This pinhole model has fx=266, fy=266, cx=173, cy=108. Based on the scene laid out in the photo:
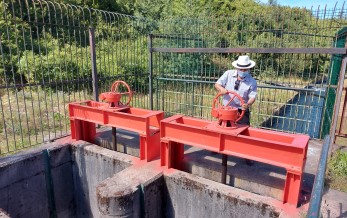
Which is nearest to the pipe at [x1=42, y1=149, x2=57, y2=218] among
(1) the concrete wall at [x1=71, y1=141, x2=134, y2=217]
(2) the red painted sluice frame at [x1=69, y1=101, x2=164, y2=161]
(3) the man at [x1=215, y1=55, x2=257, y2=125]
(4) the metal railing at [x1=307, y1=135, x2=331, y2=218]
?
(1) the concrete wall at [x1=71, y1=141, x2=134, y2=217]

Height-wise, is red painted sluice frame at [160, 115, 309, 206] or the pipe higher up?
red painted sluice frame at [160, 115, 309, 206]

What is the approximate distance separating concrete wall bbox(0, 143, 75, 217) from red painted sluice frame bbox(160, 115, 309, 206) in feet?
6.94

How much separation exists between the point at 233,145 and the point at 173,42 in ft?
16.0

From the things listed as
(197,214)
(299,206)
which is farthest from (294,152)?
(197,214)

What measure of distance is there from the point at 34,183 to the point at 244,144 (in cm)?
363

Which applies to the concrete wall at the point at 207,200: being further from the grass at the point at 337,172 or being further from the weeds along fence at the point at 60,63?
the weeds along fence at the point at 60,63

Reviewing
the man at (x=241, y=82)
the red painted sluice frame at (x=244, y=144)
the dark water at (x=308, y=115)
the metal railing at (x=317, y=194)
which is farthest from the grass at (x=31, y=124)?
the metal railing at (x=317, y=194)

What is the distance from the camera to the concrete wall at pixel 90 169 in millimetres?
4625

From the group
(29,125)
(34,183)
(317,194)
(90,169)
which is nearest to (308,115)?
(317,194)

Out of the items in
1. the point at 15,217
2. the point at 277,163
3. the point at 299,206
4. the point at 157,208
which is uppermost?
the point at 277,163

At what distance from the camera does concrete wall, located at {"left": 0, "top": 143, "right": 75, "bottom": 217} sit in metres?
4.27

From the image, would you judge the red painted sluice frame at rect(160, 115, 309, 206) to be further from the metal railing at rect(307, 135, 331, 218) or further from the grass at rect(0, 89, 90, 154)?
the grass at rect(0, 89, 90, 154)

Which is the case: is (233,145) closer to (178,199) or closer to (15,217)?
(178,199)

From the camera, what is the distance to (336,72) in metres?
5.86
